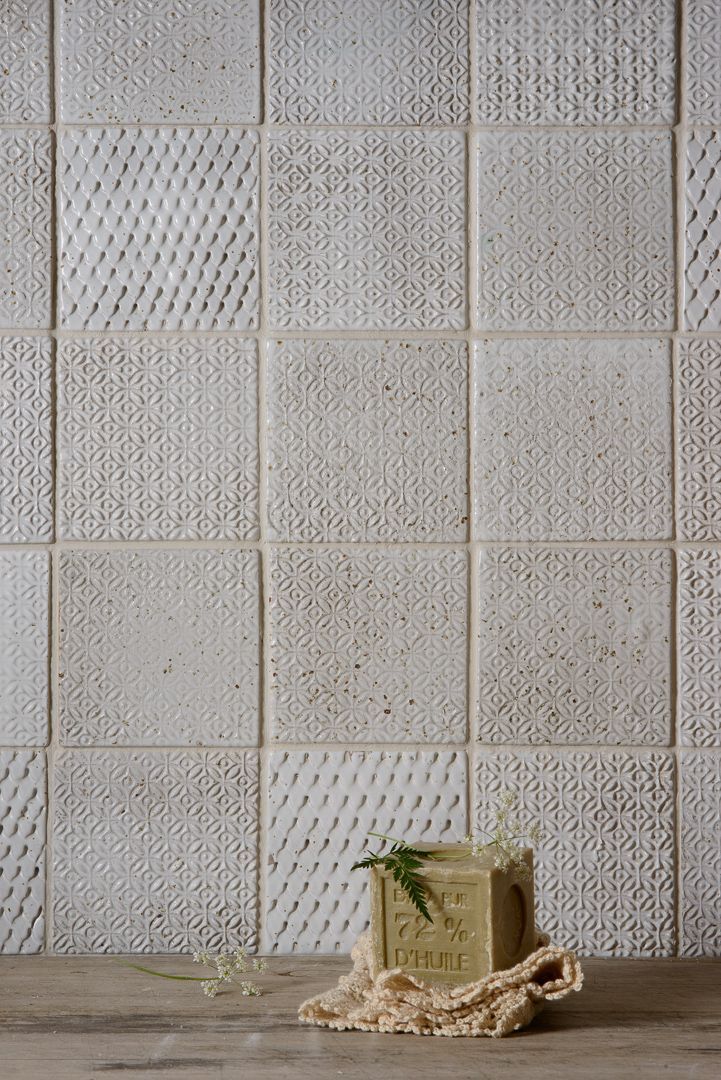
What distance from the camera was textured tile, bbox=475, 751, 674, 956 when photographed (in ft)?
3.08

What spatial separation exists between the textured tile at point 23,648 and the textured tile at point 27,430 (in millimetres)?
33

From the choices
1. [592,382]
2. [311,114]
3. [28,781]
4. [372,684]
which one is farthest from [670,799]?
[311,114]

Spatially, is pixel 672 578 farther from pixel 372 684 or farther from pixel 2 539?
pixel 2 539

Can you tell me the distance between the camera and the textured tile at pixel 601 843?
3.08 feet

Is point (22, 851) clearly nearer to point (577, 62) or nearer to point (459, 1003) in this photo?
point (459, 1003)

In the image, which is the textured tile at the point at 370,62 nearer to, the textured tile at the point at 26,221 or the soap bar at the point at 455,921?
the textured tile at the point at 26,221

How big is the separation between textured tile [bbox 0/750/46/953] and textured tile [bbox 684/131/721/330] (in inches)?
30.2

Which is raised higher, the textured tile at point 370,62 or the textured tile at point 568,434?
the textured tile at point 370,62

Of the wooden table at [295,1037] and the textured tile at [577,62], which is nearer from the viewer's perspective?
the wooden table at [295,1037]

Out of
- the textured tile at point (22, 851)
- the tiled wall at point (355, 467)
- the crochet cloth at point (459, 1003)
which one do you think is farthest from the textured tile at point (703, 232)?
the textured tile at point (22, 851)

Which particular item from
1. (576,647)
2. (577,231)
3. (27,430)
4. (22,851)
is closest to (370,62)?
(577,231)

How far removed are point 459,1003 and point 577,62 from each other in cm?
84

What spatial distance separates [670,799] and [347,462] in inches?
17.6

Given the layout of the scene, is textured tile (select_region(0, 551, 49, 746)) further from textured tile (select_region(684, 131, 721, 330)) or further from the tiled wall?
textured tile (select_region(684, 131, 721, 330))
